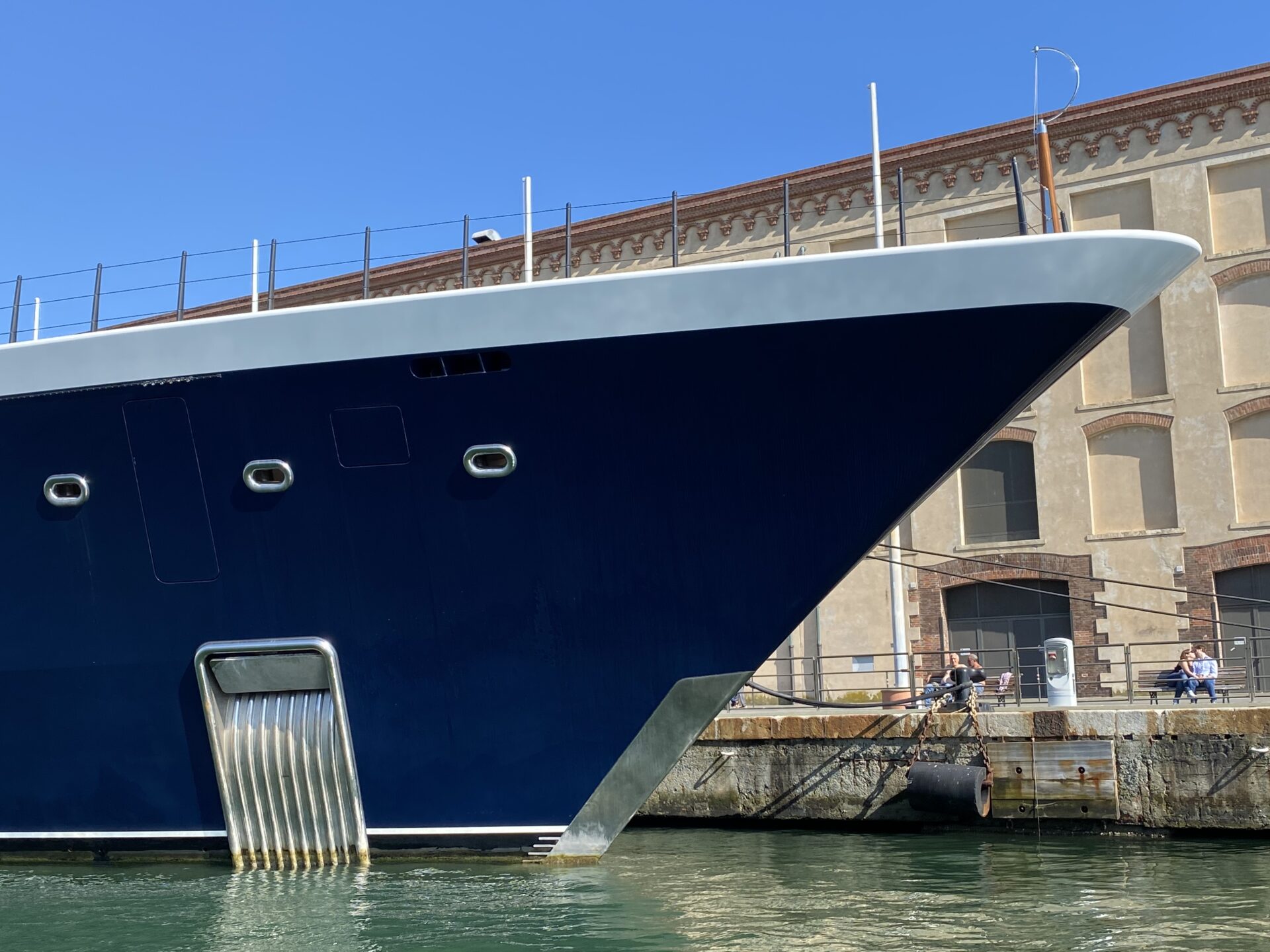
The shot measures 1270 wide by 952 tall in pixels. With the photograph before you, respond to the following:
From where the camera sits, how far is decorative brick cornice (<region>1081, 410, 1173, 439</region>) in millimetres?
19656

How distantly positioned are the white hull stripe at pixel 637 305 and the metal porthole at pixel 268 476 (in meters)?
0.61

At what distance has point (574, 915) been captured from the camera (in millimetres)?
6852

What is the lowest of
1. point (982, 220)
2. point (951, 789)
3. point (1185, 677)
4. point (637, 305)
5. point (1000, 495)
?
point (951, 789)

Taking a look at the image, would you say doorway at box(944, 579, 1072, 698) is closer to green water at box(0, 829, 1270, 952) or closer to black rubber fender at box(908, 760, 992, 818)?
black rubber fender at box(908, 760, 992, 818)

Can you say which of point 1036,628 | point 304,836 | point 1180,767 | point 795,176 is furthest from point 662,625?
point 795,176

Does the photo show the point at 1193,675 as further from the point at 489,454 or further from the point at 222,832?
the point at 222,832

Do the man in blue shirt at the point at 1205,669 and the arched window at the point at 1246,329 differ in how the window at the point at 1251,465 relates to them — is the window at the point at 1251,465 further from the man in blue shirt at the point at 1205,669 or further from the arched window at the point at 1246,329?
the man in blue shirt at the point at 1205,669

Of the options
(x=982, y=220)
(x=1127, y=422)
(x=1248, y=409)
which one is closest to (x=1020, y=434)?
(x=1127, y=422)

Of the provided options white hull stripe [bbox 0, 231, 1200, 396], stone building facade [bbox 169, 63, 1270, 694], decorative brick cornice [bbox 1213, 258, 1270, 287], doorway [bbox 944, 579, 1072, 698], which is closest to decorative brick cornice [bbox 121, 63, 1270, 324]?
stone building facade [bbox 169, 63, 1270, 694]

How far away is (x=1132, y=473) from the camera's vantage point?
1992cm

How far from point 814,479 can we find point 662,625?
126cm

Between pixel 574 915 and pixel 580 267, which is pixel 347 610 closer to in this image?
pixel 574 915

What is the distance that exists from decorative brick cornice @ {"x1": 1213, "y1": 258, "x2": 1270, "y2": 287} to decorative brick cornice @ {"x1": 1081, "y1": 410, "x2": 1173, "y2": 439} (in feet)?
7.46

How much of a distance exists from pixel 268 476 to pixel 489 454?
1447 millimetres
